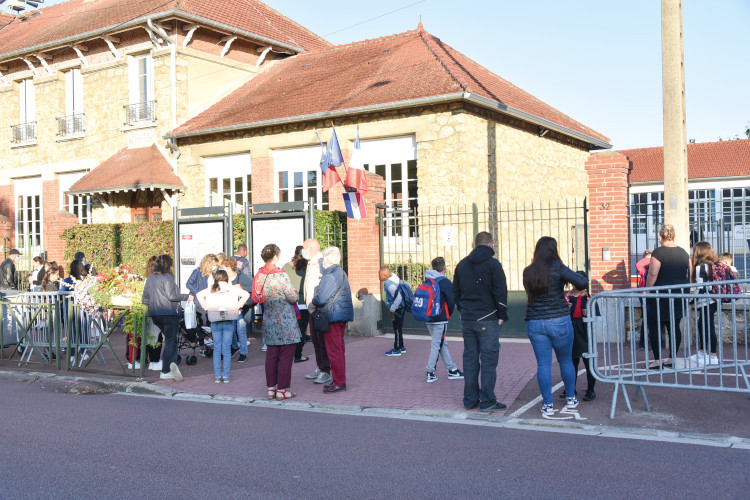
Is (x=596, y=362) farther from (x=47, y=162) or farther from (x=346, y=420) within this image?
(x=47, y=162)

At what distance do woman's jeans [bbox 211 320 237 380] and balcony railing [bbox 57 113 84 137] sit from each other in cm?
1520

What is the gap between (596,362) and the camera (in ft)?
23.3

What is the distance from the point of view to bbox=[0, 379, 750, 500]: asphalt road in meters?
4.91

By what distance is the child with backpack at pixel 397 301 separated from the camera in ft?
36.1

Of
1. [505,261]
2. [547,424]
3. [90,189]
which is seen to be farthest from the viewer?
[90,189]

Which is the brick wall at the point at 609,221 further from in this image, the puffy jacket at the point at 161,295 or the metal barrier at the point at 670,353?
the puffy jacket at the point at 161,295

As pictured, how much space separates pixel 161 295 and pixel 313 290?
2163 mm

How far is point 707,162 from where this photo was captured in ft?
124

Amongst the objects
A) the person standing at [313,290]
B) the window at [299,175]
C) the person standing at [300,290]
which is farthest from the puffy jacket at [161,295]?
the window at [299,175]

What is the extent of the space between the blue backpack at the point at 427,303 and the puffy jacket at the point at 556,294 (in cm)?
203

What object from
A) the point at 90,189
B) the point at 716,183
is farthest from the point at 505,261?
the point at 716,183

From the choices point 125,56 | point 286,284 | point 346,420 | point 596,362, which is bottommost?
point 346,420

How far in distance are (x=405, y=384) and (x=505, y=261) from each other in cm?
875

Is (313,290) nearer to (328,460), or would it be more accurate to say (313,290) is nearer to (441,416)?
(441,416)
